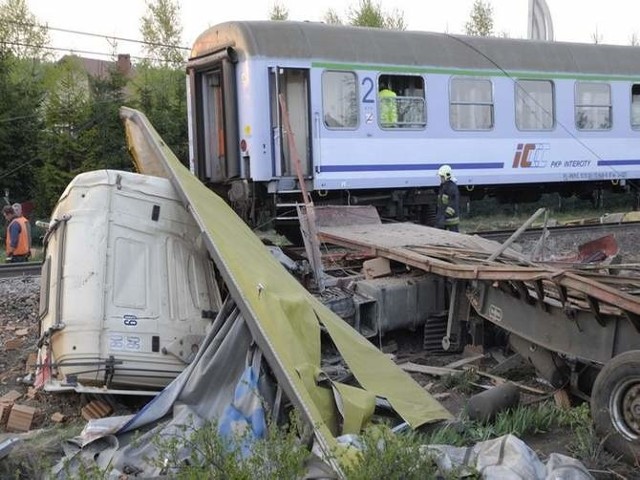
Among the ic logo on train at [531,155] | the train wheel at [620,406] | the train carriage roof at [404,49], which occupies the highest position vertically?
the train carriage roof at [404,49]

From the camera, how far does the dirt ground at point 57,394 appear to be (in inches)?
177

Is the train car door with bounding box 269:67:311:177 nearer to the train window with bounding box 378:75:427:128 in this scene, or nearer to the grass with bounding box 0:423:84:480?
the train window with bounding box 378:75:427:128

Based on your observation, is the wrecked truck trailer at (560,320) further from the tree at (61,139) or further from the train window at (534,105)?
the tree at (61,139)

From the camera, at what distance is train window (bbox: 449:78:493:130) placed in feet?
41.8

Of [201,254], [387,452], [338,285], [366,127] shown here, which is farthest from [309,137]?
[387,452]

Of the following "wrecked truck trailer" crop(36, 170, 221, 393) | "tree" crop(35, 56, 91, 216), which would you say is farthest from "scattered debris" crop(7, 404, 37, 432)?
"tree" crop(35, 56, 91, 216)

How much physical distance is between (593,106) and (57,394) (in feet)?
39.2

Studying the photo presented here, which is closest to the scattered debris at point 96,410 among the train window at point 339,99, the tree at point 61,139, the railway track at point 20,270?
the railway track at point 20,270

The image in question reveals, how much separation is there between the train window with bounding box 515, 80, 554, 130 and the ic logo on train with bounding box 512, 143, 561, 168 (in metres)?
0.32

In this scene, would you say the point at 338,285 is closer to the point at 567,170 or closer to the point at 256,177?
the point at 256,177

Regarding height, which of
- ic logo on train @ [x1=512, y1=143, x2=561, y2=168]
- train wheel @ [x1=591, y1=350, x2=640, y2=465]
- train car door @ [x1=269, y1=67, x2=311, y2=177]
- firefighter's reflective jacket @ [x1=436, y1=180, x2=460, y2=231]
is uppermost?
train car door @ [x1=269, y1=67, x2=311, y2=177]

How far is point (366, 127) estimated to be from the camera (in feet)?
38.9

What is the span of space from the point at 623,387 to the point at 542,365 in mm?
1079

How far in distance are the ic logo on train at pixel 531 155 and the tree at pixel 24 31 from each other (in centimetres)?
1835
